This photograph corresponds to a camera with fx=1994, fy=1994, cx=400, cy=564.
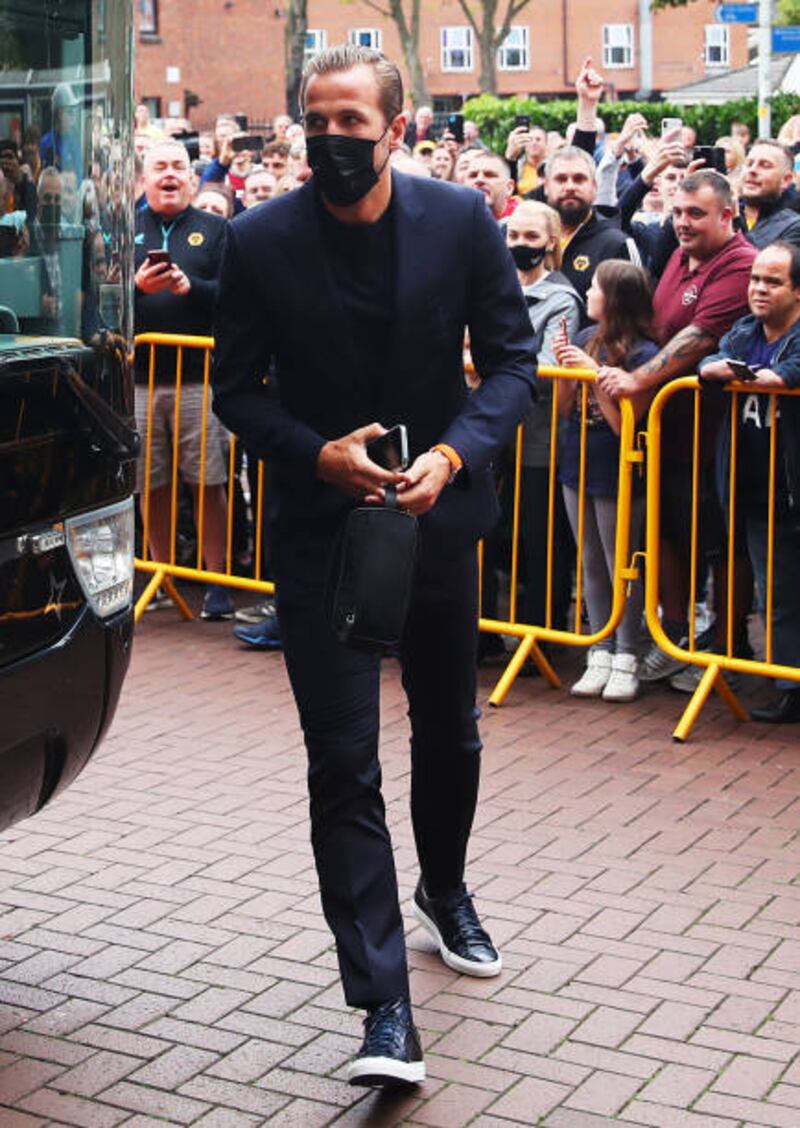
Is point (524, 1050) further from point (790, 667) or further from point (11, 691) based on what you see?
point (790, 667)

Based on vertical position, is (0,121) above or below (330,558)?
above

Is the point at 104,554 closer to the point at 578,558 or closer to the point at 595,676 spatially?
the point at 595,676

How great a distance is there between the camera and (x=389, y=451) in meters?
4.25

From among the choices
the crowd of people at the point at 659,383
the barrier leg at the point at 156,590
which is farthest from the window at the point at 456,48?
the barrier leg at the point at 156,590

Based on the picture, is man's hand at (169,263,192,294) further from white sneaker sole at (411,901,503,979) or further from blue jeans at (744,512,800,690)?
white sneaker sole at (411,901,503,979)

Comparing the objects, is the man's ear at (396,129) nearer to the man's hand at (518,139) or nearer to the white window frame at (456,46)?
the man's hand at (518,139)

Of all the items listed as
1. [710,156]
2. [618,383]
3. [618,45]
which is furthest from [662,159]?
[618,45]

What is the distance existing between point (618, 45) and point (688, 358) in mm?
65986

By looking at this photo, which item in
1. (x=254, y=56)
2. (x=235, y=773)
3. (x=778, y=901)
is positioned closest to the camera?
(x=778, y=901)

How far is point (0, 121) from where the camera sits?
410 cm

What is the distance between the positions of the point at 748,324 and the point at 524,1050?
154 inches

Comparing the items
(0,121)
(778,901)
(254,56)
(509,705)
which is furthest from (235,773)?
(254,56)

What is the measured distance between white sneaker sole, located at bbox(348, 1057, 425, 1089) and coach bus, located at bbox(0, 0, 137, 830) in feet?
2.90

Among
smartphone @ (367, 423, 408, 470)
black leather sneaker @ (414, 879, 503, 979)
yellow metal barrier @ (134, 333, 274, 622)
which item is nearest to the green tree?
yellow metal barrier @ (134, 333, 274, 622)
